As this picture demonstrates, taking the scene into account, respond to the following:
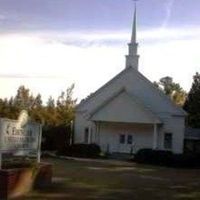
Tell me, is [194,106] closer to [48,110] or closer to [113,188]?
[48,110]

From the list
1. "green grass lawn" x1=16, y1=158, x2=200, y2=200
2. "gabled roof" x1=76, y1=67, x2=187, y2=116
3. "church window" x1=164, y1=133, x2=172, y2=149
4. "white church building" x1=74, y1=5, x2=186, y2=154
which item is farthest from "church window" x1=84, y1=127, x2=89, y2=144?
"green grass lawn" x1=16, y1=158, x2=200, y2=200

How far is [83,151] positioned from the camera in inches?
1842

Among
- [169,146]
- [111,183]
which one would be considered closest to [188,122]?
[169,146]

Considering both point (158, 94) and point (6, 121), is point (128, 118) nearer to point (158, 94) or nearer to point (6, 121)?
point (158, 94)

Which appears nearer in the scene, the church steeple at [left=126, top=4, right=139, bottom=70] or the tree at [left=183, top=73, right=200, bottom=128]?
the church steeple at [left=126, top=4, right=139, bottom=70]

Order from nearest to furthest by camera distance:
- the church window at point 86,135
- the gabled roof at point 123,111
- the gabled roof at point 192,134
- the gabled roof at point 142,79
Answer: the gabled roof at point 123,111
the gabled roof at point 142,79
the gabled roof at point 192,134
the church window at point 86,135


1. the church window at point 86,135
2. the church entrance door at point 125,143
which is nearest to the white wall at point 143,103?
the church window at point 86,135

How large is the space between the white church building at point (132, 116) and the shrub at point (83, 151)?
112 inches

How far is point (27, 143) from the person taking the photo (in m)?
21.7

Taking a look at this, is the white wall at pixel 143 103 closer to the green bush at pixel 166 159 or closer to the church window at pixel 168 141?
the church window at pixel 168 141

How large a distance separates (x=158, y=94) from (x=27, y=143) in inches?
1130

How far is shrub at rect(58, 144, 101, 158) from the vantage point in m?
46.5

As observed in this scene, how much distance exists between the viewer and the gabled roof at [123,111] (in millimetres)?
47406

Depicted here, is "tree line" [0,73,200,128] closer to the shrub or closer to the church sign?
the shrub
